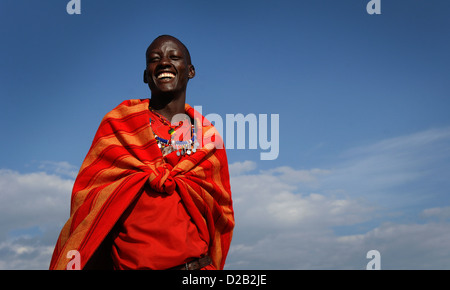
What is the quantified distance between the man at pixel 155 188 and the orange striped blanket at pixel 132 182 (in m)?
0.01

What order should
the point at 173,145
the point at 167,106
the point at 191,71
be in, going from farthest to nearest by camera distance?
1. the point at 191,71
2. the point at 167,106
3. the point at 173,145

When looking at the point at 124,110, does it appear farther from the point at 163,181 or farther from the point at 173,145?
the point at 163,181

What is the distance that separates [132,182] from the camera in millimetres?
4559

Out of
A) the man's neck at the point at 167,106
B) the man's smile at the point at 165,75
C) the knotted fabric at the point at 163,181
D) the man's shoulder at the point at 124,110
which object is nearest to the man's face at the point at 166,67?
the man's smile at the point at 165,75

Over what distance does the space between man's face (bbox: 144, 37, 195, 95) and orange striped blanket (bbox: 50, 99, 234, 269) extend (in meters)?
0.31

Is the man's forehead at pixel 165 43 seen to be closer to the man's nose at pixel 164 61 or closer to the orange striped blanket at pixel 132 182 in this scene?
the man's nose at pixel 164 61

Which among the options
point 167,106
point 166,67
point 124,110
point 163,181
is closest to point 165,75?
point 166,67

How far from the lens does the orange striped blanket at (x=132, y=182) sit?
4.50 metres

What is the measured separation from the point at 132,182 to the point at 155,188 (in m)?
0.24

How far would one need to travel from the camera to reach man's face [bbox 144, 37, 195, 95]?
521cm

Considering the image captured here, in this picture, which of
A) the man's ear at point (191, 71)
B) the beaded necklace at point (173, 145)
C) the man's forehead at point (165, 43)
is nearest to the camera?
the beaded necklace at point (173, 145)

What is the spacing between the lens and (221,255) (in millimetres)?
5215
